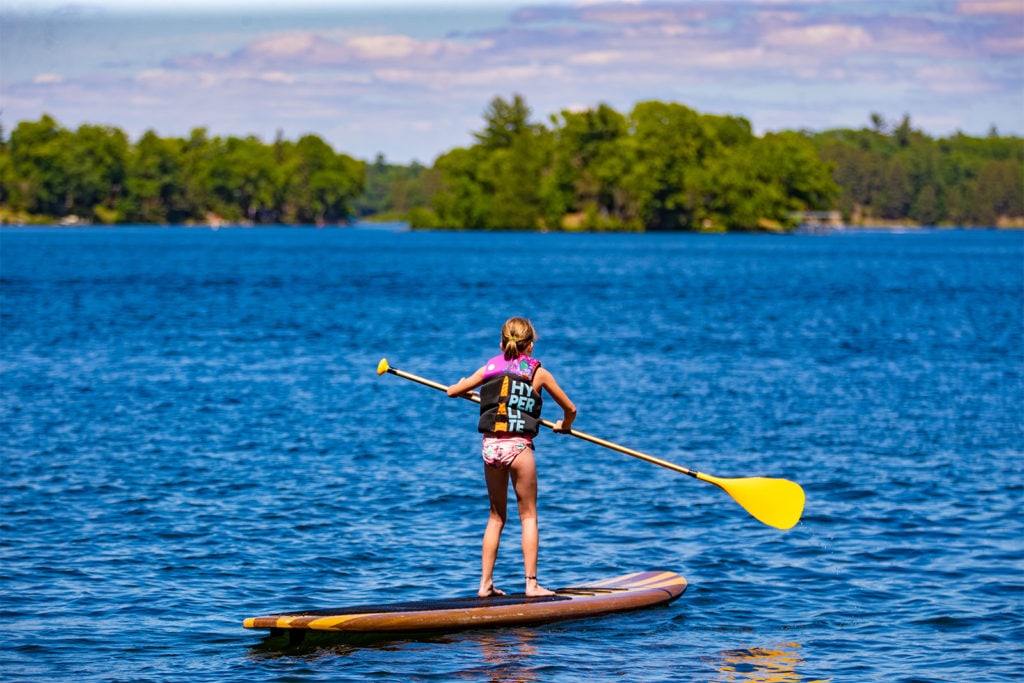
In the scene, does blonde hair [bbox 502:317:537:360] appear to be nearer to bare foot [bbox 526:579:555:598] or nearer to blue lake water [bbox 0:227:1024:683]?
bare foot [bbox 526:579:555:598]

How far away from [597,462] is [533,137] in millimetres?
167289

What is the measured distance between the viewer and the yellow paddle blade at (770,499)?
1434 cm

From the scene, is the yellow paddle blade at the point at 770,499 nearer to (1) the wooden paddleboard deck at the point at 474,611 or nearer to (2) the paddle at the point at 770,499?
(2) the paddle at the point at 770,499

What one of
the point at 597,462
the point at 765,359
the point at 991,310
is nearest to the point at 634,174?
the point at 991,310

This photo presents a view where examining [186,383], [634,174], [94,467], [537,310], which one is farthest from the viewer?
[634,174]

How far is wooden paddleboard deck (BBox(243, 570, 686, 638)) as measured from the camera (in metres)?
11.7

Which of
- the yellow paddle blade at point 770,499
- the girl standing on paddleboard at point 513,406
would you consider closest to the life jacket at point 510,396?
the girl standing on paddleboard at point 513,406

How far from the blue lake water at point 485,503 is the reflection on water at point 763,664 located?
0.13 feet

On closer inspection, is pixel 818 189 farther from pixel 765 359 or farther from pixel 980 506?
pixel 980 506

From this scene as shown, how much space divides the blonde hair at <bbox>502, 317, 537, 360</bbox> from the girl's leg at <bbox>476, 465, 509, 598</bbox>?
1040 mm

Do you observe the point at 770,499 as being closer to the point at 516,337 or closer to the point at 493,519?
the point at 493,519

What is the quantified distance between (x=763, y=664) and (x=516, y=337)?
3.57 metres

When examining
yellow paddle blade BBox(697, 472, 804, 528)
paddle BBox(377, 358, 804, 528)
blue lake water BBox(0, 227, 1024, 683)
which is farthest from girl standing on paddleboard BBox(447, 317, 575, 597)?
yellow paddle blade BBox(697, 472, 804, 528)

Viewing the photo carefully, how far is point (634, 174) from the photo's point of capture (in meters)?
170
